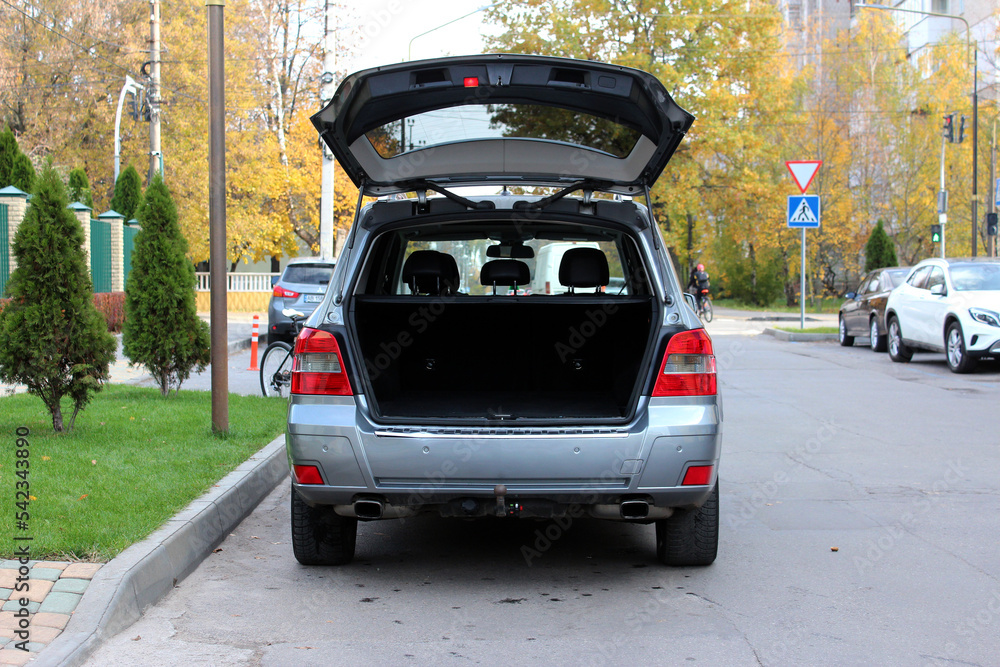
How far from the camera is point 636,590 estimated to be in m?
4.77

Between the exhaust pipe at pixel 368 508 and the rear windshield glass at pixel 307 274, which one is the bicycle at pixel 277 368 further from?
the exhaust pipe at pixel 368 508

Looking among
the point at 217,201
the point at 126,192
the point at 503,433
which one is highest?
the point at 126,192

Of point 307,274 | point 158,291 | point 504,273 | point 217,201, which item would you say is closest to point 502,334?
point 504,273

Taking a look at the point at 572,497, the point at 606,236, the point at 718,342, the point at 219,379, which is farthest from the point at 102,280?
the point at 572,497

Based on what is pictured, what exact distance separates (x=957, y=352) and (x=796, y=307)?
2581cm

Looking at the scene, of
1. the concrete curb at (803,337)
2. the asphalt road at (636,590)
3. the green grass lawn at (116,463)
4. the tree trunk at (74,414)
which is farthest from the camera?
the concrete curb at (803,337)

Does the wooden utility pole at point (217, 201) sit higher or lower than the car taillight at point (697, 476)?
higher

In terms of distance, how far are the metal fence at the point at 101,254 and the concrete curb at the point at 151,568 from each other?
1771cm

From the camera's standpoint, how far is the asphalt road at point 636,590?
3.94m

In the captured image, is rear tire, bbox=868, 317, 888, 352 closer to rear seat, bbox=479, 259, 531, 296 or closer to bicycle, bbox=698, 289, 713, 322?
bicycle, bbox=698, 289, 713, 322

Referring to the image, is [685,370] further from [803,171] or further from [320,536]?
[803,171]

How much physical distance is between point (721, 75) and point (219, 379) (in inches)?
1122

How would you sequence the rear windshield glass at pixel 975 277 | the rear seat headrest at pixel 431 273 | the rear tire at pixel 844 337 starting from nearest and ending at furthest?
the rear seat headrest at pixel 431 273, the rear windshield glass at pixel 975 277, the rear tire at pixel 844 337

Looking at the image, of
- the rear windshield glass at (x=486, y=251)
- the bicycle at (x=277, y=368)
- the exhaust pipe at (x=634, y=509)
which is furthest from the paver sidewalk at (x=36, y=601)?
the bicycle at (x=277, y=368)
